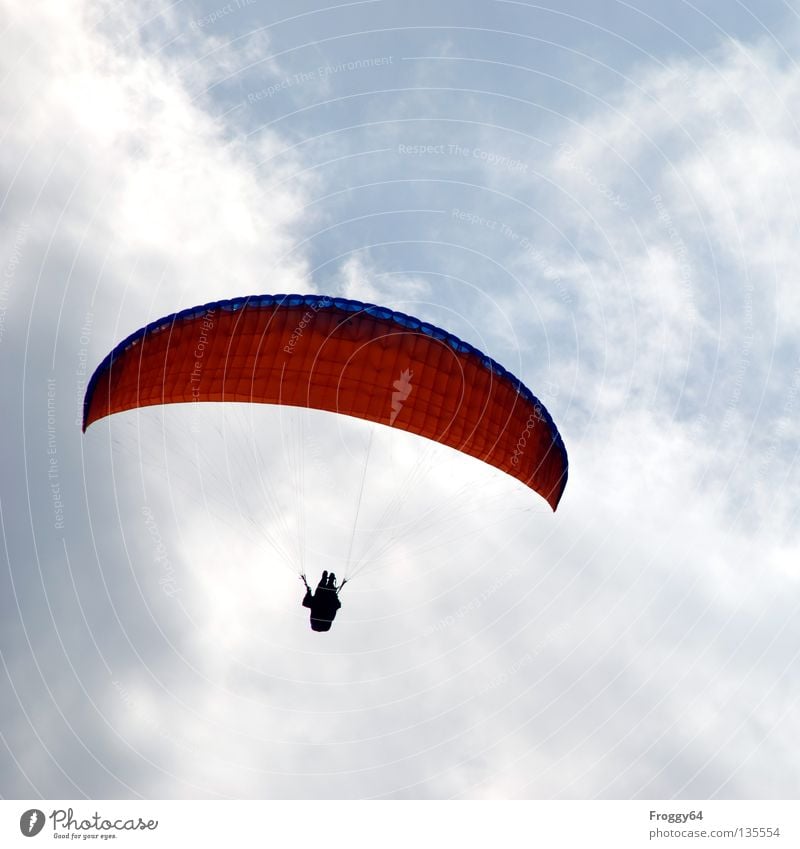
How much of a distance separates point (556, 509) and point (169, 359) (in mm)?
15313

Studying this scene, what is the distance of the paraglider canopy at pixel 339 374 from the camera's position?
2602 centimetres

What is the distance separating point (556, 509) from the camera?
1179 inches

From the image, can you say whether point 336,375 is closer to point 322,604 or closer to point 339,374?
point 339,374

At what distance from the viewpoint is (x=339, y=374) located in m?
26.8

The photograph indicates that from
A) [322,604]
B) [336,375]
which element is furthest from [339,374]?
[322,604]

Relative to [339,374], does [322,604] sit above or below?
below

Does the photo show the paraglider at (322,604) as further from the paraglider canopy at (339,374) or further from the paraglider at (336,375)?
the paraglider canopy at (339,374)

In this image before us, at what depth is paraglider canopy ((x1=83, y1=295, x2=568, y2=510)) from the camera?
85.4ft

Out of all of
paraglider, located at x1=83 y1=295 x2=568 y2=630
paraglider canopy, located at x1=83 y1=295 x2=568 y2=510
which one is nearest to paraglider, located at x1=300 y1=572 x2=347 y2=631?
paraglider, located at x1=83 y1=295 x2=568 y2=630

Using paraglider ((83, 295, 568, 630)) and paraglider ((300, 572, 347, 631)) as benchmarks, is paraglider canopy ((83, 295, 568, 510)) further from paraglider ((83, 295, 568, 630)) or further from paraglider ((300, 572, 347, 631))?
paraglider ((300, 572, 347, 631))

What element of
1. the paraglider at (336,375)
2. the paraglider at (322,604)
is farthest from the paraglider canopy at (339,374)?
the paraglider at (322,604)
